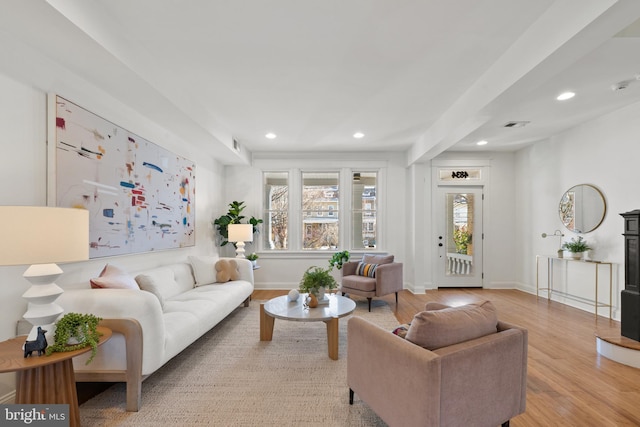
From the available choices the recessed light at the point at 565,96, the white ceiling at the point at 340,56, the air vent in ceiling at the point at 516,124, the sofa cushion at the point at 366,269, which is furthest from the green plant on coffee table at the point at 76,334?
the air vent in ceiling at the point at 516,124

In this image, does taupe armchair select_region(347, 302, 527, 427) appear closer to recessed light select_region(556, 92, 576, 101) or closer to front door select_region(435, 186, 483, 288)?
recessed light select_region(556, 92, 576, 101)

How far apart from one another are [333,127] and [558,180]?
11.9ft

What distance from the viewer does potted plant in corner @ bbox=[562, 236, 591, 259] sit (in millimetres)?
4266

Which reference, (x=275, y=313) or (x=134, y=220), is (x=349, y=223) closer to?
(x=275, y=313)

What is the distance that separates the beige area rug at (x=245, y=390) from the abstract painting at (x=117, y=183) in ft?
3.95

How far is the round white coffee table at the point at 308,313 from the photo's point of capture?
9.39 feet

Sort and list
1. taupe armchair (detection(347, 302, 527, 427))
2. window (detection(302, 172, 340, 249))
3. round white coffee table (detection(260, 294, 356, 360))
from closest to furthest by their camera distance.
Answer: taupe armchair (detection(347, 302, 527, 427))
round white coffee table (detection(260, 294, 356, 360))
window (detection(302, 172, 340, 249))

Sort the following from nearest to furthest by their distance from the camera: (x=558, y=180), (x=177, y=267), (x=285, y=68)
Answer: (x=285, y=68) < (x=177, y=267) < (x=558, y=180)

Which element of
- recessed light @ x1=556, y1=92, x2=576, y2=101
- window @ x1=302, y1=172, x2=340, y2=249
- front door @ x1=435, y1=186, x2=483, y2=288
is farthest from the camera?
window @ x1=302, y1=172, x2=340, y2=249

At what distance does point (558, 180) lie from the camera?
4.92m

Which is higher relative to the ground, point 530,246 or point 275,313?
point 530,246

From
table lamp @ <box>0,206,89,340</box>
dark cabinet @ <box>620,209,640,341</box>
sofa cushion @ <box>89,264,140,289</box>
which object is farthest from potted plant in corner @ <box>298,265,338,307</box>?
dark cabinet @ <box>620,209,640,341</box>

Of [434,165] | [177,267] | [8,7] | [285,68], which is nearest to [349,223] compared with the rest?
[434,165]

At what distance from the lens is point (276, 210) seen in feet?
19.8
